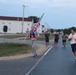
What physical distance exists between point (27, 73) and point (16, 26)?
432 feet

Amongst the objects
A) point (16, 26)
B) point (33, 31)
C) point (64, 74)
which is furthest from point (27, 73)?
point (16, 26)

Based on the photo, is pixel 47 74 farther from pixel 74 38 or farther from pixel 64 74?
pixel 74 38

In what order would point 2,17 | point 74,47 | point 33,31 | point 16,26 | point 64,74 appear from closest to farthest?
point 64,74 < point 74,47 < point 33,31 < point 16,26 < point 2,17

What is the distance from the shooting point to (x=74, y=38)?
65.1 feet

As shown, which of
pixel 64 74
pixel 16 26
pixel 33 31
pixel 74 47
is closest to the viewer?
pixel 64 74

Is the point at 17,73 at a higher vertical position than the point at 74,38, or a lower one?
lower

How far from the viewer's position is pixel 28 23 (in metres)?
148

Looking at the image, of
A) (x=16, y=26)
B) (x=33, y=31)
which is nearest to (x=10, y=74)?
(x=33, y=31)

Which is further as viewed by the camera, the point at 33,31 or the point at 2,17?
the point at 2,17

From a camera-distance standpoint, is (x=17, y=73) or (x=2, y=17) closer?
(x=17, y=73)

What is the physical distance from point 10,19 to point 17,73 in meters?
139

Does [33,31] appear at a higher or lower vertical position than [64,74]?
higher

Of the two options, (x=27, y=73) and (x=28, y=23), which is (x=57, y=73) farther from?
(x=28, y=23)

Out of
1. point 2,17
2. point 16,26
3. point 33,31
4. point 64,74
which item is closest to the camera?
point 64,74
